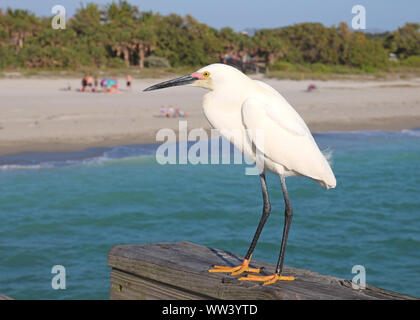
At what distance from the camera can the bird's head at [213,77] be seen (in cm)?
275

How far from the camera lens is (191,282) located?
2408mm

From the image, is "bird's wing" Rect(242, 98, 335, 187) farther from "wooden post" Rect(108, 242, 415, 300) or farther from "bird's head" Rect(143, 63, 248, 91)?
"wooden post" Rect(108, 242, 415, 300)

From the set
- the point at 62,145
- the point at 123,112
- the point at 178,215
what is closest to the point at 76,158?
the point at 62,145

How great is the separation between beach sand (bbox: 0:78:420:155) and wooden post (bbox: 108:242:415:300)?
11388mm

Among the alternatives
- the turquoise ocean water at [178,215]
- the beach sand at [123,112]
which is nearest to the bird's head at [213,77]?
the turquoise ocean water at [178,215]

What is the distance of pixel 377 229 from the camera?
9188 mm

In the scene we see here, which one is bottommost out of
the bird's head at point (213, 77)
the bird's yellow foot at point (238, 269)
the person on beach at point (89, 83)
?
the bird's yellow foot at point (238, 269)

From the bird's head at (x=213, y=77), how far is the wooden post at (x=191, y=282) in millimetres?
786

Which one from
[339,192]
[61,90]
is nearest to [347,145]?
[339,192]

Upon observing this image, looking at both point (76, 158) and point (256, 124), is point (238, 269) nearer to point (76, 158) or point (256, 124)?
point (256, 124)

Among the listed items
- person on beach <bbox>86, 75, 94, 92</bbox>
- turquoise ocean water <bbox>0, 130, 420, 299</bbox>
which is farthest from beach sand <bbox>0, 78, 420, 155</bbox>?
turquoise ocean water <bbox>0, 130, 420, 299</bbox>

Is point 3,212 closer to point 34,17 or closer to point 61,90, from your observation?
point 61,90

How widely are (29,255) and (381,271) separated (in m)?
4.56

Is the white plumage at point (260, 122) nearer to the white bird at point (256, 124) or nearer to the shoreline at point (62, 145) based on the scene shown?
the white bird at point (256, 124)
